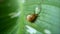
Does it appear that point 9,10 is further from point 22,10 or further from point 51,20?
point 51,20

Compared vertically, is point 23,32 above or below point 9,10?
below

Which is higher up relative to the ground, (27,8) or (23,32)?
(27,8)

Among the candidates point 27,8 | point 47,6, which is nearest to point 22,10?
point 27,8

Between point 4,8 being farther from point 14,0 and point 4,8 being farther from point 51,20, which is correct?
point 51,20

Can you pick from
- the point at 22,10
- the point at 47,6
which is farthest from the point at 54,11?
the point at 22,10

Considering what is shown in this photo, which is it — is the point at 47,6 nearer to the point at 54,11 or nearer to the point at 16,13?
the point at 54,11

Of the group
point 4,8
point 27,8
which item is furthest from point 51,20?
point 4,8

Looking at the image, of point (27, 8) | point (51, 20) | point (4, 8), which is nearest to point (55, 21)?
point (51, 20)

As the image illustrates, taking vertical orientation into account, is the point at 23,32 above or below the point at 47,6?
below
